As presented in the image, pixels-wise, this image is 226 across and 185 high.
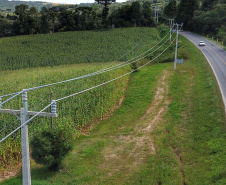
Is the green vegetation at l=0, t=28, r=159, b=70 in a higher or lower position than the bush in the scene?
higher

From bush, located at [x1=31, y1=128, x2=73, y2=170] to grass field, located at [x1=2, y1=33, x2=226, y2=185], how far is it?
40.5 inches

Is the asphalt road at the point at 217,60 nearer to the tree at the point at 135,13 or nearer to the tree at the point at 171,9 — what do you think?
the tree at the point at 135,13

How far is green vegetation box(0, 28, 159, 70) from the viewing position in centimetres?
5172

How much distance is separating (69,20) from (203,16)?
121 ft

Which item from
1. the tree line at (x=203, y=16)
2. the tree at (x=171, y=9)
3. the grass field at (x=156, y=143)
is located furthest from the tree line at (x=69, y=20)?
the grass field at (x=156, y=143)

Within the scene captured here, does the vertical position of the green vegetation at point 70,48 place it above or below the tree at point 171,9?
below

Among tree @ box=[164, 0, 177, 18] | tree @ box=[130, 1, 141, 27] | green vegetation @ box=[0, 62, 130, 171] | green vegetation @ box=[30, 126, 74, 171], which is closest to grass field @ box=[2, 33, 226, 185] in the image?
green vegetation @ box=[30, 126, 74, 171]

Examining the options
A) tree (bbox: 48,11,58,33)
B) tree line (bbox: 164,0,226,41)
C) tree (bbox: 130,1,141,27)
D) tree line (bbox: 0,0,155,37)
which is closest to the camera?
tree line (bbox: 164,0,226,41)

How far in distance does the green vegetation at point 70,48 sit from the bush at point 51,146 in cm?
3402

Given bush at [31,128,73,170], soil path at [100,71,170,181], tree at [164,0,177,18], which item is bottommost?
soil path at [100,71,170,181]

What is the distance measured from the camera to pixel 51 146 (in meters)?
15.9

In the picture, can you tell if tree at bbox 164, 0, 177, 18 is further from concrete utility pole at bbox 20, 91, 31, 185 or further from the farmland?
concrete utility pole at bbox 20, 91, 31, 185

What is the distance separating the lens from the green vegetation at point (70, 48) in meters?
51.7

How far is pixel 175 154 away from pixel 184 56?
29.7 m
